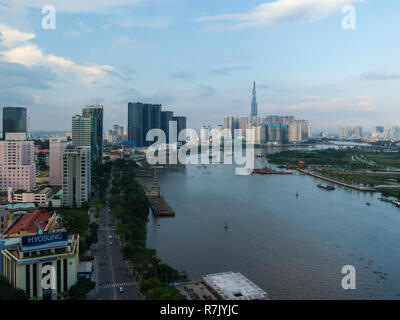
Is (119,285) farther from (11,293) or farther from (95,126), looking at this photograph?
(95,126)

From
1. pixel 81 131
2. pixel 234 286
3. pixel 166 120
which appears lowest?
pixel 234 286

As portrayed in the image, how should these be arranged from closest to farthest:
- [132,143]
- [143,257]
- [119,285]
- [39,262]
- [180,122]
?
1. [39,262]
2. [119,285]
3. [143,257]
4. [132,143]
5. [180,122]

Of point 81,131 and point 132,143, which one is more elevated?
point 81,131

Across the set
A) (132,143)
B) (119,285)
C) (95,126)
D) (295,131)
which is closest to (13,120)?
(132,143)

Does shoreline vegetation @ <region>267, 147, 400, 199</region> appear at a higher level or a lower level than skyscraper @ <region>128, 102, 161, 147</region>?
lower

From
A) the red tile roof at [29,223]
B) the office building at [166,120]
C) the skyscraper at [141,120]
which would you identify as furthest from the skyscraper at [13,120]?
the red tile roof at [29,223]

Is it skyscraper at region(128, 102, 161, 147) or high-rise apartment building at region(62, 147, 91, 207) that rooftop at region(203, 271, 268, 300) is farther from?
skyscraper at region(128, 102, 161, 147)

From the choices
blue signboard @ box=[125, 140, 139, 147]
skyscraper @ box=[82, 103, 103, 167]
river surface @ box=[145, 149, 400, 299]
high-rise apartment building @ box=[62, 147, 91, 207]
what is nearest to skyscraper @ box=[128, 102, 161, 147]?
blue signboard @ box=[125, 140, 139, 147]

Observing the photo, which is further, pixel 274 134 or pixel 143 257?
pixel 274 134
